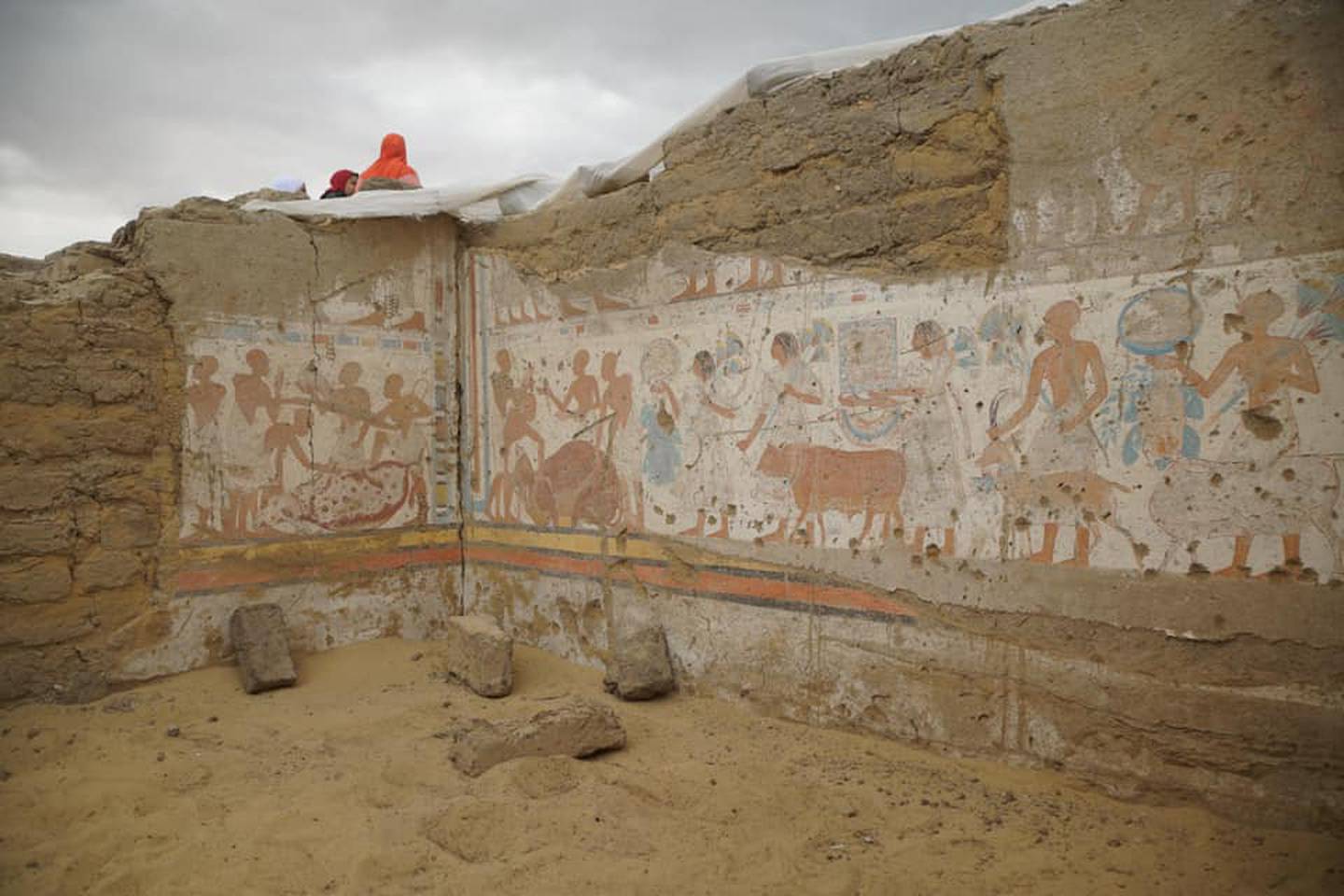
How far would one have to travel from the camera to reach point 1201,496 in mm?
2721

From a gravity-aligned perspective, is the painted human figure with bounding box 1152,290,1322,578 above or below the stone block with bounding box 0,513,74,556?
above

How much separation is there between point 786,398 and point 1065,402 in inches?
42.8

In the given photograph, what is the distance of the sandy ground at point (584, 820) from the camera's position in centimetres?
254

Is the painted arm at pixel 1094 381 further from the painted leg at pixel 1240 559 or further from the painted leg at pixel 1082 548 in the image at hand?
the painted leg at pixel 1240 559

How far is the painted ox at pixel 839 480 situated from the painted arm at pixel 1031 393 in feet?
1.36

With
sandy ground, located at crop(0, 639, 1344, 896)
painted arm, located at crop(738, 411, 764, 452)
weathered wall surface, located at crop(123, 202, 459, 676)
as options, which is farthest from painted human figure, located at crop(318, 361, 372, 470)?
painted arm, located at crop(738, 411, 764, 452)

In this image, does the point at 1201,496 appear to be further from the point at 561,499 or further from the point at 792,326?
the point at 561,499

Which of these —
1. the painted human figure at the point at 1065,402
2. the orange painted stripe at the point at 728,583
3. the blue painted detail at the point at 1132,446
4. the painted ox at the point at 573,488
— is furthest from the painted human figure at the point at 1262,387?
the painted ox at the point at 573,488

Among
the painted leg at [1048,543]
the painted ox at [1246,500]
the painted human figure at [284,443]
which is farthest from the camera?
the painted human figure at [284,443]

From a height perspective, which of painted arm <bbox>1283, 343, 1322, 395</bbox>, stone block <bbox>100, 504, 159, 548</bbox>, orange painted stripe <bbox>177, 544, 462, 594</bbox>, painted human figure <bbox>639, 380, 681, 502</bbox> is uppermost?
painted arm <bbox>1283, 343, 1322, 395</bbox>

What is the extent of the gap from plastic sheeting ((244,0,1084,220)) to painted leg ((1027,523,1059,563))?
1706mm

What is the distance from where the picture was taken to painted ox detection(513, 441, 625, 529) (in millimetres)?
4398

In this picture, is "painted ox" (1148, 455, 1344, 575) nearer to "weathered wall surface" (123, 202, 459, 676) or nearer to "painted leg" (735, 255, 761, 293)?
"painted leg" (735, 255, 761, 293)

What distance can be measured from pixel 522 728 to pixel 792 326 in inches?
72.9
